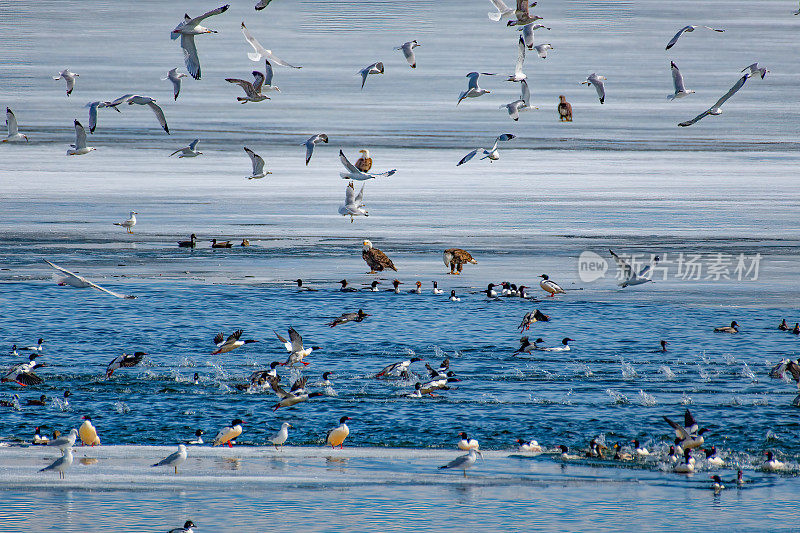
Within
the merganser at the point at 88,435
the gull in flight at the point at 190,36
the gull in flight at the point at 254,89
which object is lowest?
the merganser at the point at 88,435

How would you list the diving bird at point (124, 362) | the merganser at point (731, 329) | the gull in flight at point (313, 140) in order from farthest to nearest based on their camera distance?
the gull in flight at point (313, 140), the merganser at point (731, 329), the diving bird at point (124, 362)

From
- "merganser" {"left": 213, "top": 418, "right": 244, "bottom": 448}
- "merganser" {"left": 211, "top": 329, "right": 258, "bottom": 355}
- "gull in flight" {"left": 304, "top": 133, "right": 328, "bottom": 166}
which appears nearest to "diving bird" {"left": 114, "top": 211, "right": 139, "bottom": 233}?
"gull in flight" {"left": 304, "top": 133, "right": 328, "bottom": 166}

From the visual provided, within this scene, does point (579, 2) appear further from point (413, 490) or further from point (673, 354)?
point (413, 490)

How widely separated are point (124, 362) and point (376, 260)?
5830mm

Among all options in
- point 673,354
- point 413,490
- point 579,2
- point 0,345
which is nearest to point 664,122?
point 673,354

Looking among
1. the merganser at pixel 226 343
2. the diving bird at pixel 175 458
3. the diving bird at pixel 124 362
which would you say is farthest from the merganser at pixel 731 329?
the diving bird at pixel 175 458

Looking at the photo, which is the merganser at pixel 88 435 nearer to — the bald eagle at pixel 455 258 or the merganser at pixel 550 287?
the merganser at pixel 550 287

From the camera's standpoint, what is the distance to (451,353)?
40.5ft

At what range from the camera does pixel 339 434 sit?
926 centimetres

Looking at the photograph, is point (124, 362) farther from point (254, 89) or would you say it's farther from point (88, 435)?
point (254, 89)

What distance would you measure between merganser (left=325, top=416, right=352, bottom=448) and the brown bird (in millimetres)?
23235

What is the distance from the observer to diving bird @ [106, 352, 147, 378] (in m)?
11.1

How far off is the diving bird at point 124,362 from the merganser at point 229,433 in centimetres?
217

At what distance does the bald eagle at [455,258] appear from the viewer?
16.6 meters
